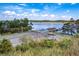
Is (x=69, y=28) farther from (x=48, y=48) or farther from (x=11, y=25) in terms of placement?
(x=11, y=25)

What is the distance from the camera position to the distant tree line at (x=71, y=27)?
6.34 ft

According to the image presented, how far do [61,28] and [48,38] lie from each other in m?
0.14

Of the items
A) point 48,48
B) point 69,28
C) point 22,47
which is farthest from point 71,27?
point 22,47

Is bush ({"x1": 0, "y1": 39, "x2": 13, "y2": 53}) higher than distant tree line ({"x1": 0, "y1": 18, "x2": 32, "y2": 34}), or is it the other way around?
distant tree line ({"x1": 0, "y1": 18, "x2": 32, "y2": 34})

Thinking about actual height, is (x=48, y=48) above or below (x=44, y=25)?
below

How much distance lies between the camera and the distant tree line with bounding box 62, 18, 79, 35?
1.93 m

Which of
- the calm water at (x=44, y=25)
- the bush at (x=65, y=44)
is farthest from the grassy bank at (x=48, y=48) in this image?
the calm water at (x=44, y=25)

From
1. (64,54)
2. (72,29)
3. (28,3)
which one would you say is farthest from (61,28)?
(28,3)

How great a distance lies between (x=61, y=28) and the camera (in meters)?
1.94

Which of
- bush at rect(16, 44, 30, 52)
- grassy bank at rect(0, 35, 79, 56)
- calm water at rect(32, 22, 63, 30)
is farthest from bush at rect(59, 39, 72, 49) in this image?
bush at rect(16, 44, 30, 52)

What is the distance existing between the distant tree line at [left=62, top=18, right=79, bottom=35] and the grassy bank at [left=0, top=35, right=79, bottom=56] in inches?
2.2

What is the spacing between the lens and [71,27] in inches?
76.9

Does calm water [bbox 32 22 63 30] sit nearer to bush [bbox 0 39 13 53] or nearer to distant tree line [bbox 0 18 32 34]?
distant tree line [bbox 0 18 32 34]

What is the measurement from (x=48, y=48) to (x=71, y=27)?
0.89 ft
